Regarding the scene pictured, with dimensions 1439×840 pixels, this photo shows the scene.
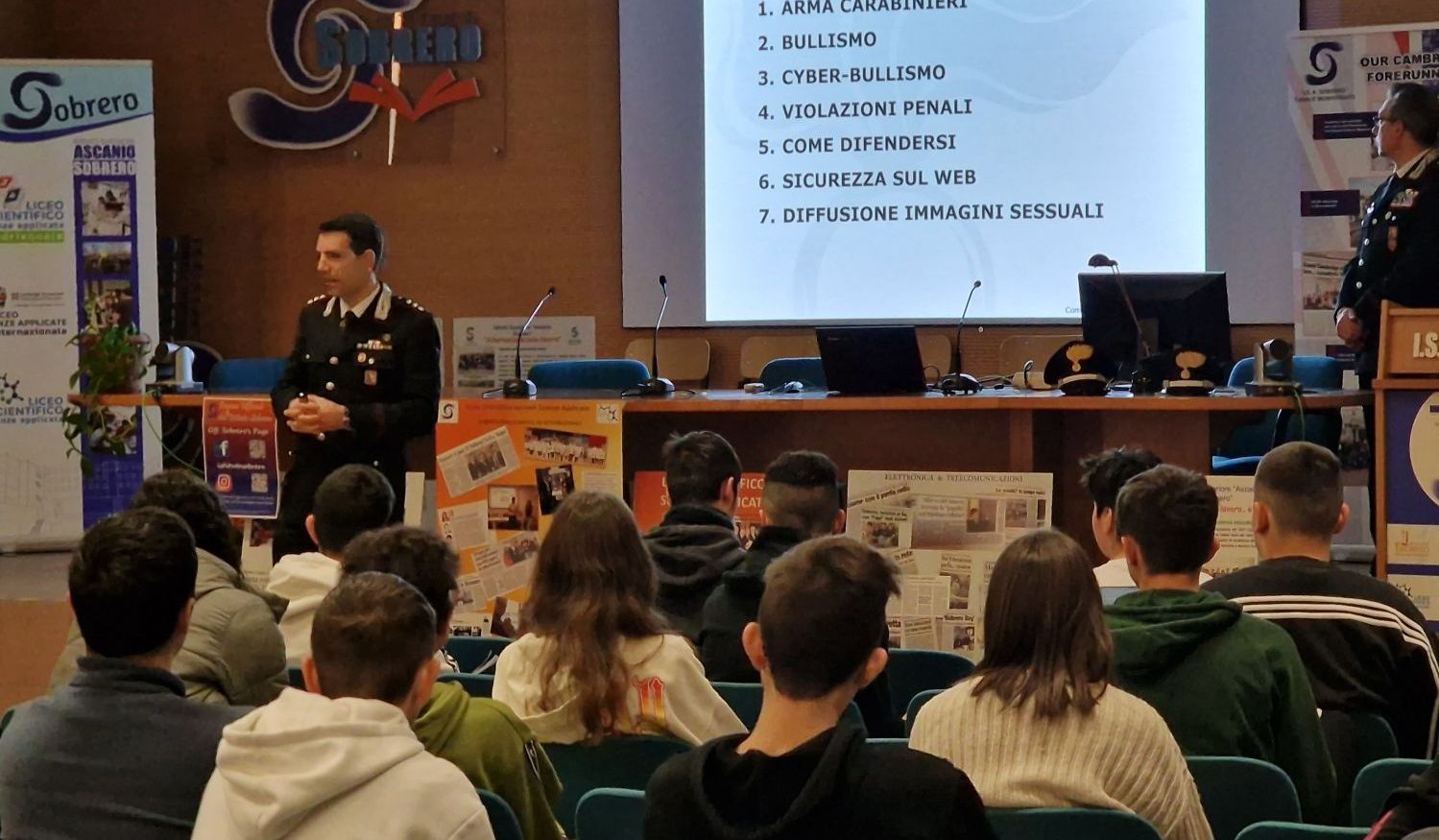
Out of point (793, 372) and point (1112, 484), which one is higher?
point (793, 372)

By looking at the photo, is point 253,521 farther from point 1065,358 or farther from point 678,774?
point 678,774

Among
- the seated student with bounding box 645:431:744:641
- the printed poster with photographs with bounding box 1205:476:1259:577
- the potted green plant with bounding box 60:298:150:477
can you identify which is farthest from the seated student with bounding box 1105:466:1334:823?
the potted green plant with bounding box 60:298:150:477

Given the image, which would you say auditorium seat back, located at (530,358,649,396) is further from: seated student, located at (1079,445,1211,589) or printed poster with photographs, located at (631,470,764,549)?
seated student, located at (1079,445,1211,589)

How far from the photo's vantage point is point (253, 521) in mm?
5352

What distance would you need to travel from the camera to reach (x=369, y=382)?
186 inches

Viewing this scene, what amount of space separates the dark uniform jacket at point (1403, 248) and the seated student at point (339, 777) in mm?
4116

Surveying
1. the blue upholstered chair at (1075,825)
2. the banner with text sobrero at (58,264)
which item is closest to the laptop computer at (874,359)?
the blue upholstered chair at (1075,825)

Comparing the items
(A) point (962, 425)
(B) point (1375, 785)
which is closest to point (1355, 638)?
(B) point (1375, 785)

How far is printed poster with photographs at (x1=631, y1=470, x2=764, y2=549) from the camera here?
5004mm

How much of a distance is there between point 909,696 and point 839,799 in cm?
171

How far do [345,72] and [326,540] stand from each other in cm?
599

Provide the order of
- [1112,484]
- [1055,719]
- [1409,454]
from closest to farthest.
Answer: [1055,719], [1112,484], [1409,454]

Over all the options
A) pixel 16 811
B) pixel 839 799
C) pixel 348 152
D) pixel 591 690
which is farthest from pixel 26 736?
pixel 348 152

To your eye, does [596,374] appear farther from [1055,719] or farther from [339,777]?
[339,777]
